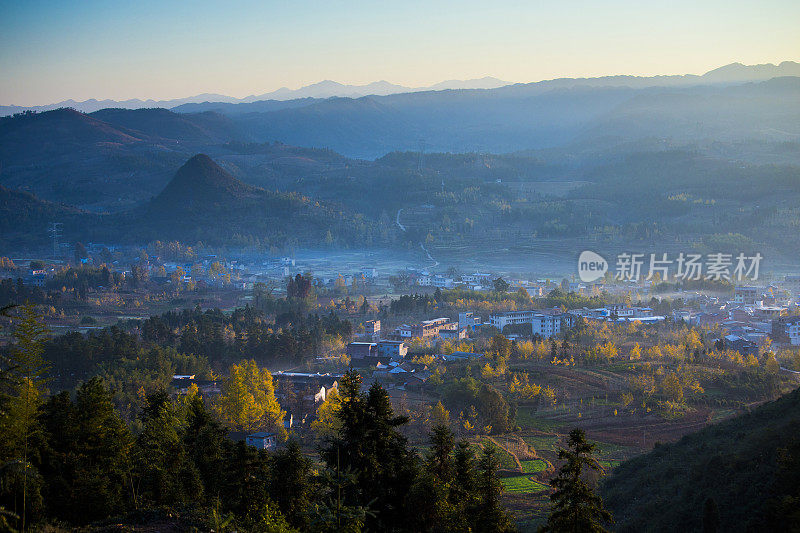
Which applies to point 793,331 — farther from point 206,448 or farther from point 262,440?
point 206,448

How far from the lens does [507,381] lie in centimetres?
2194

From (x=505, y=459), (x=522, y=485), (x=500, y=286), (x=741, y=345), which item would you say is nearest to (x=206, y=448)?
(x=522, y=485)

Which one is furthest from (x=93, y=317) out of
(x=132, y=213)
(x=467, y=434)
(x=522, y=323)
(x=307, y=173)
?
(x=307, y=173)

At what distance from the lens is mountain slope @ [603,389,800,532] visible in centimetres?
995

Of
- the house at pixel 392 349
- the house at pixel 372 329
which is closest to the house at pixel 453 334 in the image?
the house at pixel 392 349

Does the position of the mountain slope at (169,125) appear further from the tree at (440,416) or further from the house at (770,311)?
the tree at (440,416)

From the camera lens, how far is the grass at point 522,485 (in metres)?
15.2

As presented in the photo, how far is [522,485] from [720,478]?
4.58 m

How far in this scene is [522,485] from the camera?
50.9 feet

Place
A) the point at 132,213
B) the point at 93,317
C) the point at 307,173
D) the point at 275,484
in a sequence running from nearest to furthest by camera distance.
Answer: the point at 275,484
the point at 93,317
the point at 132,213
the point at 307,173

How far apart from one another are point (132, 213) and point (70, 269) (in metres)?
25.6

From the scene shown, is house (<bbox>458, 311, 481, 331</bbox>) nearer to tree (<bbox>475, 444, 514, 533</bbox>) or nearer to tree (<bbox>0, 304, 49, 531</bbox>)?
tree (<bbox>0, 304, 49, 531</bbox>)

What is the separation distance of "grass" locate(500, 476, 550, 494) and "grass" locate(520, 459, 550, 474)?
1.24ft

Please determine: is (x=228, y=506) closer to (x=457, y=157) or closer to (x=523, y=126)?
(x=457, y=157)
